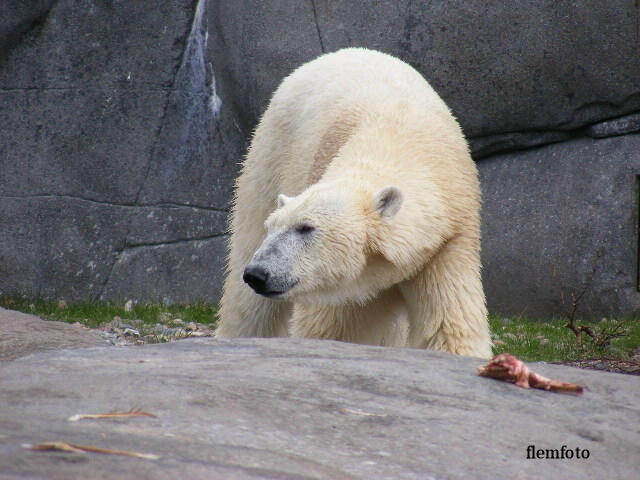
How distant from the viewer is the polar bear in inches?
162

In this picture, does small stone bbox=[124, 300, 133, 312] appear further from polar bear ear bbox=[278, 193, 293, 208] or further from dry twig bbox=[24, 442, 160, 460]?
dry twig bbox=[24, 442, 160, 460]

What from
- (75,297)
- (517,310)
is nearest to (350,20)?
(517,310)

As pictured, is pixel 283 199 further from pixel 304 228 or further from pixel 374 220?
pixel 374 220

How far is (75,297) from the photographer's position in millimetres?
8609

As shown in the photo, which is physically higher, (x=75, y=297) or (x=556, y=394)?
(x=556, y=394)

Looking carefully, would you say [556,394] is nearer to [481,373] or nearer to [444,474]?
[481,373]

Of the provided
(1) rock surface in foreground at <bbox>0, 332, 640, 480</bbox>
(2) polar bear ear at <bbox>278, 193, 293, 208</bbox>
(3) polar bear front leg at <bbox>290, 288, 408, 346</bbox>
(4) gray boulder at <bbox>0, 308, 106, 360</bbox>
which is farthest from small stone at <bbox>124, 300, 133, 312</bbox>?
(1) rock surface in foreground at <bbox>0, 332, 640, 480</bbox>

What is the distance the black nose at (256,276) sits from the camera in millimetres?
3954

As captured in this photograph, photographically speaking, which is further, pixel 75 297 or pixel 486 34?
pixel 75 297

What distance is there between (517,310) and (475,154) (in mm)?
1431

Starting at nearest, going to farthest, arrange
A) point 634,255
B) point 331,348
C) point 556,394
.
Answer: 1. point 556,394
2. point 331,348
3. point 634,255

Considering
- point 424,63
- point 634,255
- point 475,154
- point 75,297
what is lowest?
point 75,297

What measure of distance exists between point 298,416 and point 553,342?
474 centimetres

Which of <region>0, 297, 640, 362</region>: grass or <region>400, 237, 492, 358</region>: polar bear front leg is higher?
<region>400, 237, 492, 358</region>: polar bear front leg
